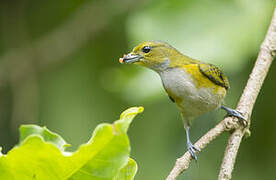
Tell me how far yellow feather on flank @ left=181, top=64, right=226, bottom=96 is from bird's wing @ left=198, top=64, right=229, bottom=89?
0.9 inches

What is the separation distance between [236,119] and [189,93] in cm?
56

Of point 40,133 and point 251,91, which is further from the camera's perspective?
→ point 251,91

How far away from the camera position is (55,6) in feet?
19.2

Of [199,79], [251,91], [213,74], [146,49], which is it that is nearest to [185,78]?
[199,79]

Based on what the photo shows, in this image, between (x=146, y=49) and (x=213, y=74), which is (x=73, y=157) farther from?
(x=213, y=74)

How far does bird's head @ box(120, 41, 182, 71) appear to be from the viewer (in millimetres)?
3223

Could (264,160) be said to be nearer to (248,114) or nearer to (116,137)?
(248,114)

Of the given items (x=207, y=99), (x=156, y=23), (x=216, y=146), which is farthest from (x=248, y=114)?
(x=216, y=146)

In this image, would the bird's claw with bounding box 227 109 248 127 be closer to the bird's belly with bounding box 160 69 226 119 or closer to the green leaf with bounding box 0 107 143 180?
the bird's belly with bounding box 160 69 226 119

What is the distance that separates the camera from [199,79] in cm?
320

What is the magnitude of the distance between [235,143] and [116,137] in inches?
48.6

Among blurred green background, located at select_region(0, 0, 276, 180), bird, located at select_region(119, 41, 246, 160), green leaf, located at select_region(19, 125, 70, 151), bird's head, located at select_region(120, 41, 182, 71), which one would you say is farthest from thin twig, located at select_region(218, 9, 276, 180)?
green leaf, located at select_region(19, 125, 70, 151)

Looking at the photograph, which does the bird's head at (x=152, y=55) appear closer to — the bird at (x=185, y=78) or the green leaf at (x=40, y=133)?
the bird at (x=185, y=78)

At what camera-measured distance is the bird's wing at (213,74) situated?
10.6ft
